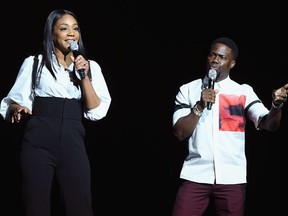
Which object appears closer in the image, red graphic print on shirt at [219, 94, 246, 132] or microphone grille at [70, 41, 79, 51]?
microphone grille at [70, 41, 79, 51]

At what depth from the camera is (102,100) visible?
2.93 m

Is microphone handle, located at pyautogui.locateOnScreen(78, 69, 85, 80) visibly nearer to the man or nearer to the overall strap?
the overall strap

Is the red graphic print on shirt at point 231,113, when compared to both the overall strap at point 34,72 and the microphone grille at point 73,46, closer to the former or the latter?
the microphone grille at point 73,46

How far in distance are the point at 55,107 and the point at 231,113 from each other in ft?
3.11

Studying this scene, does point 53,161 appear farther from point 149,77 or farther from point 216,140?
point 149,77

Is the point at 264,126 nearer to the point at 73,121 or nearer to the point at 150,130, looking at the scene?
the point at 73,121

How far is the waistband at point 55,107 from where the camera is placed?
2.80 m

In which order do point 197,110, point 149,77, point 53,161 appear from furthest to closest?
point 149,77, point 197,110, point 53,161

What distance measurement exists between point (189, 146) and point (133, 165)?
1.16m

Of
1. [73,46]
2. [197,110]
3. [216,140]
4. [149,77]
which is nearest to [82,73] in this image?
[73,46]

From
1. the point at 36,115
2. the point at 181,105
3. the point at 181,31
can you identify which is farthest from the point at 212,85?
the point at 181,31

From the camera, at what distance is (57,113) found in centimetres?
280

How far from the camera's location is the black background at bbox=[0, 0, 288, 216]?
418 cm

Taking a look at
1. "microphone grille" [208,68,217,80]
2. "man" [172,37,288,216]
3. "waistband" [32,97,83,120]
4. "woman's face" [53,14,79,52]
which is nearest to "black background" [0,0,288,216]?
"man" [172,37,288,216]
